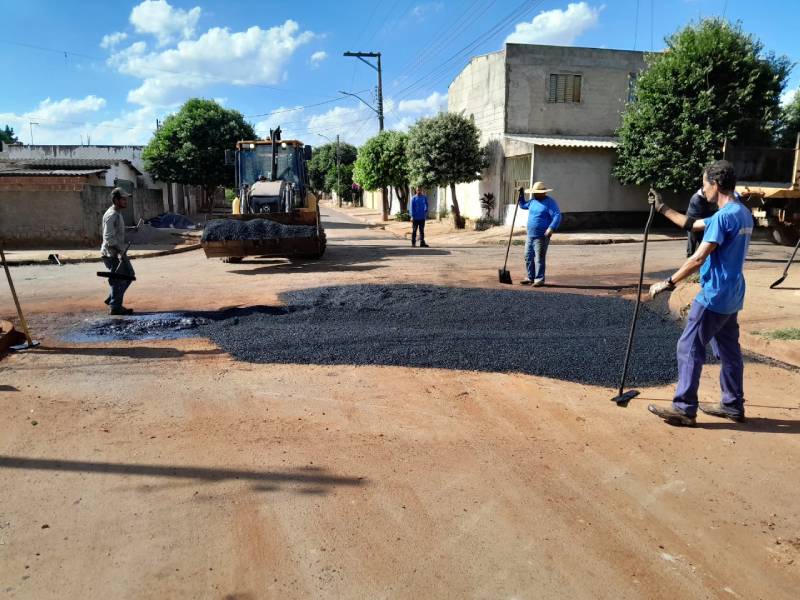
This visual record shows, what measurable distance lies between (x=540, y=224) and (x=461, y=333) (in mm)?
3610

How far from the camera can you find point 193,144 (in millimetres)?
27328

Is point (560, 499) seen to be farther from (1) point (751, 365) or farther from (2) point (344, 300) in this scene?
(2) point (344, 300)

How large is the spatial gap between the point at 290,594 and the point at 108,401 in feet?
9.68

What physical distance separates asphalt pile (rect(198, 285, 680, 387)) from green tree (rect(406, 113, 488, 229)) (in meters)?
14.7

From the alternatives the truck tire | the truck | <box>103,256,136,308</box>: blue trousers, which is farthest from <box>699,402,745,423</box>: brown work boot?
the truck tire

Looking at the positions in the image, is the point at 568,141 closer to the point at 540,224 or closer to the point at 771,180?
the point at 771,180

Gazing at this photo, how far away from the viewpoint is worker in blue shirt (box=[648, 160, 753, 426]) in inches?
155

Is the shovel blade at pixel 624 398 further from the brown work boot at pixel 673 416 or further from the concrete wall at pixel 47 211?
the concrete wall at pixel 47 211

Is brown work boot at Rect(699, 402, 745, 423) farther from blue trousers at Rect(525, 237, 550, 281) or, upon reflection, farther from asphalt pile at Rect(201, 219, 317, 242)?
asphalt pile at Rect(201, 219, 317, 242)

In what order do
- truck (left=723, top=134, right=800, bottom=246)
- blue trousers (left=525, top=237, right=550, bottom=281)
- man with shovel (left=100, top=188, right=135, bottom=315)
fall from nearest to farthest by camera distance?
man with shovel (left=100, top=188, right=135, bottom=315) < blue trousers (left=525, top=237, right=550, bottom=281) < truck (left=723, top=134, right=800, bottom=246)

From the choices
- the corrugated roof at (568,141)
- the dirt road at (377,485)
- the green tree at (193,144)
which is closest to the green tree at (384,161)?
the green tree at (193,144)

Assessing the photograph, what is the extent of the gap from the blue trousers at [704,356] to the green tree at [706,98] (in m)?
16.1

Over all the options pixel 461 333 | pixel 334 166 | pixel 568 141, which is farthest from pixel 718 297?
pixel 334 166

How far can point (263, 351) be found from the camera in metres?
6.01
